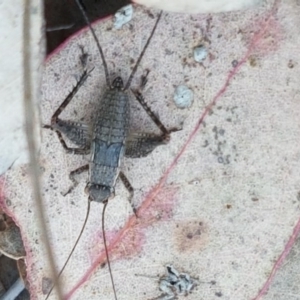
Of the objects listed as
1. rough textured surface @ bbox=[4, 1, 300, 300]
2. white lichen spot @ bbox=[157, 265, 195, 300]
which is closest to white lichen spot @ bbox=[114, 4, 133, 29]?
rough textured surface @ bbox=[4, 1, 300, 300]

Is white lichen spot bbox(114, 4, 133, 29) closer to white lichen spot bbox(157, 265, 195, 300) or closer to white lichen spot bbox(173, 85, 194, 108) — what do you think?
white lichen spot bbox(173, 85, 194, 108)

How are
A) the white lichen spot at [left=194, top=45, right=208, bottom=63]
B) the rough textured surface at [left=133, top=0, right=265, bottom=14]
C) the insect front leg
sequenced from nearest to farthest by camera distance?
the rough textured surface at [left=133, top=0, right=265, bottom=14], the white lichen spot at [left=194, top=45, right=208, bottom=63], the insect front leg

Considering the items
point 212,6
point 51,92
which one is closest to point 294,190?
point 212,6

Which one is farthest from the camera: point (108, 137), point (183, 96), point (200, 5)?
point (108, 137)

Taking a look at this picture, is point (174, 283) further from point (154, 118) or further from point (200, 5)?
point (200, 5)

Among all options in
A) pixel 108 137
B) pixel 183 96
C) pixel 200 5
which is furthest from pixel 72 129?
pixel 200 5

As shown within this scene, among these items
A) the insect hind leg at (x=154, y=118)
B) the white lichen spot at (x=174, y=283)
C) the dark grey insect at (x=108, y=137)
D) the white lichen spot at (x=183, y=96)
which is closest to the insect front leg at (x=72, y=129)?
the dark grey insect at (x=108, y=137)
